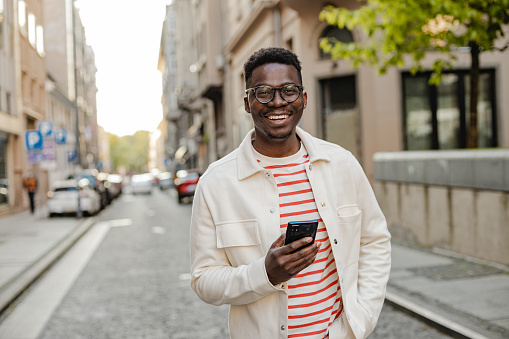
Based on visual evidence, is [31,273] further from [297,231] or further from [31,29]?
[31,29]

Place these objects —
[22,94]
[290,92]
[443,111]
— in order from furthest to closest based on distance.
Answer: [22,94] → [443,111] → [290,92]

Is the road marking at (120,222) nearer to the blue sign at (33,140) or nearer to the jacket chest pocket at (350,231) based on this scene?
the blue sign at (33,140)

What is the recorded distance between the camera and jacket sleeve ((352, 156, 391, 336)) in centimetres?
246

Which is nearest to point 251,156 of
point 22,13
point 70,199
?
point 70,199

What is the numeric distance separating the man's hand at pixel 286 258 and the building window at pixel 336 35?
15.9m

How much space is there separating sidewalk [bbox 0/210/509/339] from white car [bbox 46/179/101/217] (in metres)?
9.62

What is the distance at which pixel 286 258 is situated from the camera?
2.02m

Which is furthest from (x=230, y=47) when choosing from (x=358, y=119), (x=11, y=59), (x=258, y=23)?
(x=358, y=119)

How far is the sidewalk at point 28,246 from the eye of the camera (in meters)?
8.82

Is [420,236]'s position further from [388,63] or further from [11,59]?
[11,59]

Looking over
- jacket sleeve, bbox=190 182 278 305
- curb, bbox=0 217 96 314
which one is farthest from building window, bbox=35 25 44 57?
jacket sleeve, bbox=190 182 278 305

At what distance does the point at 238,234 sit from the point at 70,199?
2188 cm

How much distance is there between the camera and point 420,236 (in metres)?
10.8

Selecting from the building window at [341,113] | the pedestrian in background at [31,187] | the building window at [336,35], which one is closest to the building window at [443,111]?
the building window at [341,113]
